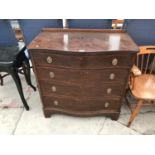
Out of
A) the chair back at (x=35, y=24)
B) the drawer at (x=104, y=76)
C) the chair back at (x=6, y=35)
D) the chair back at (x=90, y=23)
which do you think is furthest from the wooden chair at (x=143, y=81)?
the chair back at (x=6, y=35)

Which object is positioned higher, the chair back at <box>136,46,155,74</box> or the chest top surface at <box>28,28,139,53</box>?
the chest top surface at <box>28,28,139,53</box>

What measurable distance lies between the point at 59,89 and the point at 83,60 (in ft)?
1.42

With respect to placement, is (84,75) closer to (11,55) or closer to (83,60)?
(83,60)

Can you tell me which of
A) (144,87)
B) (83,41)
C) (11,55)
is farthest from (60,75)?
(144,87)

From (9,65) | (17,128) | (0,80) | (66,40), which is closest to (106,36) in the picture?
(66,40)

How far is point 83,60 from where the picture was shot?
1.14 meters

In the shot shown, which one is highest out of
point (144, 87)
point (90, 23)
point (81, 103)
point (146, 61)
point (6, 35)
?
point (90, 23)

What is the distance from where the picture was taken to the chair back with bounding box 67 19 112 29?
1508 millimetres

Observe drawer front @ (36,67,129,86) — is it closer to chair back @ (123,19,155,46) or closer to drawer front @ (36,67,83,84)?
drawer front @ (36,67,83,84)

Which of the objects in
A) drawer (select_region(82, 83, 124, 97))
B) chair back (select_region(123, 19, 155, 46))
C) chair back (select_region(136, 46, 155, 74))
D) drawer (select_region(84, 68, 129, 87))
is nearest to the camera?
drawer (select_region(84, 68, 129, 87))

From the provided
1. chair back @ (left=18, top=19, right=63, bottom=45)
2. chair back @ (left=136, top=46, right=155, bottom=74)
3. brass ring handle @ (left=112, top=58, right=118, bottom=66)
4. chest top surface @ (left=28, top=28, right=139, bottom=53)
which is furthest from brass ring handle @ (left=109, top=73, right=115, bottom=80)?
chair back @ (left=18, top=19, right=63, bottom=45)

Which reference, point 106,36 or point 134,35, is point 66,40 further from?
point 134,35
